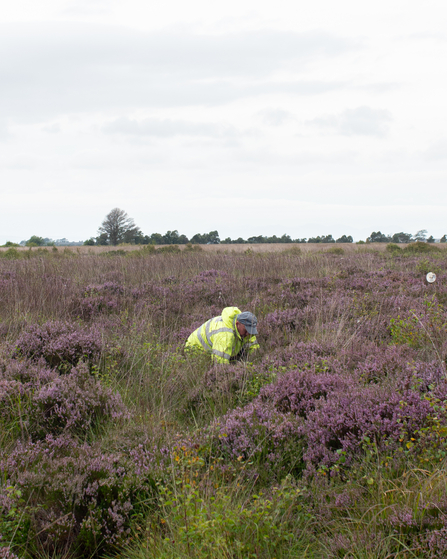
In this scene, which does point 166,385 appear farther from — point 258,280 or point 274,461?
point 258,280

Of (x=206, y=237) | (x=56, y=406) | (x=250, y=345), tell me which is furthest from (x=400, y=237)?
(x=56, y=406)

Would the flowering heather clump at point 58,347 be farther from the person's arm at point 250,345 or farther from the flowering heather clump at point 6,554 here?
the flowering heather clump at point 6,554

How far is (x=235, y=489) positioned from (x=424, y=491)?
1139 millimetres

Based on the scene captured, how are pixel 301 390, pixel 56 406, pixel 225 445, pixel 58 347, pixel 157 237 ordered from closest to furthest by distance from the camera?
pixel 225 445, pixel 56 406, pixel 301 390, pixel 58 347, pixel 157 237

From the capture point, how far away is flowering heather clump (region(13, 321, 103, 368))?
5109 millimetres

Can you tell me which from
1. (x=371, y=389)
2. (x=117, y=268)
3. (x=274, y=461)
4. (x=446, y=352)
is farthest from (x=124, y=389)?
(x=117, y=268)

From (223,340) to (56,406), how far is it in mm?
2448

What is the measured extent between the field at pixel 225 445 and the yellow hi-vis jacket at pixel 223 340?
9.7 inches

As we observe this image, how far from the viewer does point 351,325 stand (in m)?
6.55

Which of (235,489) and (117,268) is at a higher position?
(117,268)

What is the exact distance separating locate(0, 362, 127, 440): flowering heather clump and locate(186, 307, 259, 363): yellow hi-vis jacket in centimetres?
182

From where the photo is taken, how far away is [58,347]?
510 cm

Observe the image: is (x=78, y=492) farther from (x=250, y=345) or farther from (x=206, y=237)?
(x=206, y=237)

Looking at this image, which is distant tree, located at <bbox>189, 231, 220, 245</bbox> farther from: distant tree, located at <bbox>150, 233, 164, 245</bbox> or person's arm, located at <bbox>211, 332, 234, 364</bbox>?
person's arm, located at <bbox>211, 332, 234, 364</bbox>
